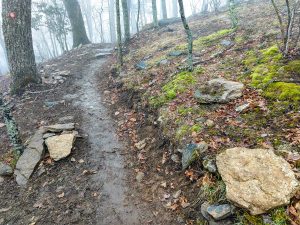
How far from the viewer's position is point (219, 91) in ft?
21.2

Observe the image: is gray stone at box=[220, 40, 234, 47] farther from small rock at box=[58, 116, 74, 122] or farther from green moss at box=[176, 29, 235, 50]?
Answer: small rock at box=[58, 116, 74, 122]

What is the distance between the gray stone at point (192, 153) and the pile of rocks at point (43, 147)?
292cm

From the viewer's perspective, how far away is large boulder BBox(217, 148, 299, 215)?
3645mm

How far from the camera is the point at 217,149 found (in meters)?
4.99

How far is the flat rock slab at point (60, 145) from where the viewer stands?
639 centimetres

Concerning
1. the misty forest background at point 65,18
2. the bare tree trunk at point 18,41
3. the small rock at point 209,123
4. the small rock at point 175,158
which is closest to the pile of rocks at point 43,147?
the small rock at point 175,158

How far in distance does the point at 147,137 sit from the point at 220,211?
10.6 ft

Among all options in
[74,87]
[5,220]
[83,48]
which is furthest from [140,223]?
[83,48]

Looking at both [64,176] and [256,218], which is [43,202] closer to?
[64,176]

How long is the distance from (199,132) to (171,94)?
209 cm

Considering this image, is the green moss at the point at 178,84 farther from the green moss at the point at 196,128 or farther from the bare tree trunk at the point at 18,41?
the bare tree trunk at the point at 18,41

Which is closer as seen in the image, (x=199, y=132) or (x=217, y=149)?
(x=217, y=149)

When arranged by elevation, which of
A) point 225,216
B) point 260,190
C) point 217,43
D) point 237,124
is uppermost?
point 217,43

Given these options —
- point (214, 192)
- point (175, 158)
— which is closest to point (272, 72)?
point (175, 158)
